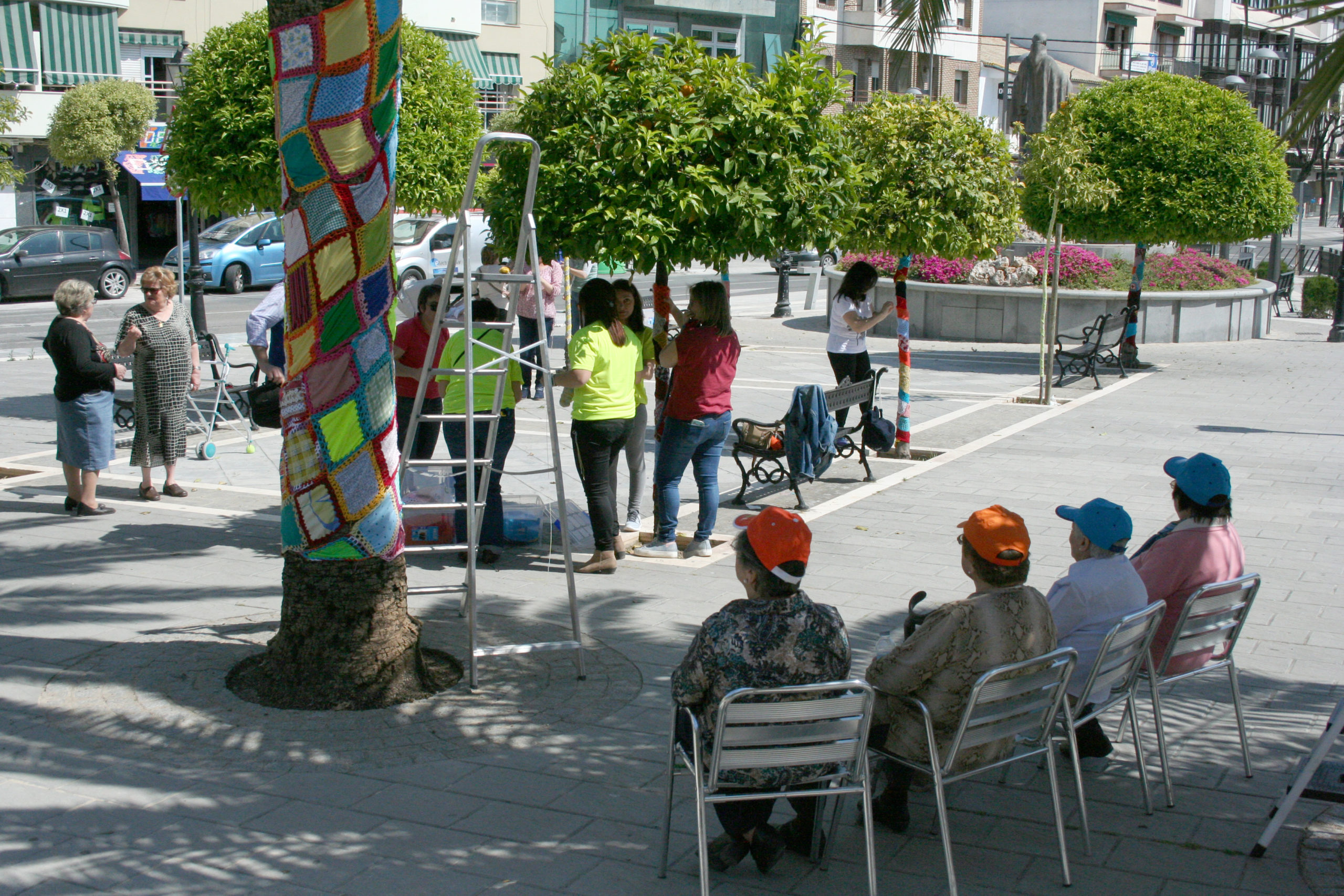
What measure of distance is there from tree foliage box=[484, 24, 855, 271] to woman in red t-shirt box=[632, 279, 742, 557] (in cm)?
36

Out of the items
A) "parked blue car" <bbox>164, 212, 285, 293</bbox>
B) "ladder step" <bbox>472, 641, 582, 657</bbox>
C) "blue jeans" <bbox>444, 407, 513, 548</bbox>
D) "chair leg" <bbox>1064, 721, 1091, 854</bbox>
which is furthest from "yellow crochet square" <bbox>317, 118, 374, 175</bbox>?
"parked blue car" <bbox>164, 212, 285, 293</bbox>

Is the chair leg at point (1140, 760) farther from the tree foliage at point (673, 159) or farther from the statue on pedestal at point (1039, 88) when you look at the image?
the statue on pedestal at point (1039, 88)

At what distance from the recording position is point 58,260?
2541 centimetres

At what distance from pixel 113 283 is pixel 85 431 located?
779 inches

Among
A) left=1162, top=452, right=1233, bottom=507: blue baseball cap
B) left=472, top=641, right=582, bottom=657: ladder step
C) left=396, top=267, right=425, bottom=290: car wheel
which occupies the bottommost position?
left=472, top=641, right=582, bottom=657: ladder step

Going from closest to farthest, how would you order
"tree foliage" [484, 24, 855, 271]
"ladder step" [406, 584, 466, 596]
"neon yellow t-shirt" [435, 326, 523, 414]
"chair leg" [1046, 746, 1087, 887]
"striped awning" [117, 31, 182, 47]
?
"chair leg" [1046, 746, 1087, 887] → "ladder step" [406, 584, 466, 596] → "neon yellow t-shirt" [435, 326, 523, 414] → "tree foliage" [484, 24, 855, 271] → "striped awning" [117, 31, 182, 47]

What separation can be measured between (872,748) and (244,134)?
344 inches

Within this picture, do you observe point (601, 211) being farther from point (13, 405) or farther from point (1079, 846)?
point (13, 405)

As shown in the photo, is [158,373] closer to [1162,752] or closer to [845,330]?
[845,330]

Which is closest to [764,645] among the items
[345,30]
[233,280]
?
[345,30]

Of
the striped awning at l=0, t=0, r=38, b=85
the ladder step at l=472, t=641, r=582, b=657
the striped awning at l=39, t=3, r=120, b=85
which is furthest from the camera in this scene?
the striped awning at l=39, t=3, r=120, b=85

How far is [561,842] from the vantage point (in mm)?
4258

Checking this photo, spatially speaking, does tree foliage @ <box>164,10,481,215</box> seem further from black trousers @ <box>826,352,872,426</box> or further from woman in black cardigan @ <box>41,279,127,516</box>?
black trousers @ <box>826,352,872,426</box>

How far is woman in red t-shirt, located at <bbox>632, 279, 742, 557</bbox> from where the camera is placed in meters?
7.59
